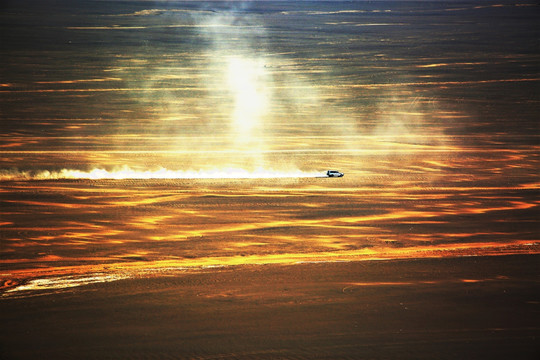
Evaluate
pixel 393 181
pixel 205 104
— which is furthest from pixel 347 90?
pixel 393 181

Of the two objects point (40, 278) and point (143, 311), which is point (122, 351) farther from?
point (40, 278)

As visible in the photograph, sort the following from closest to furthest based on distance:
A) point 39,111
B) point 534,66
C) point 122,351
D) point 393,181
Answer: point 122,351 < point 393,181 < point 39,111 < point 534,66

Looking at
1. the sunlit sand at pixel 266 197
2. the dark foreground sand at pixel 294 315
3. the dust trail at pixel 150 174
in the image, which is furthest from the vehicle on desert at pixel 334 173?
the dark foreground sand at pixel 294 315

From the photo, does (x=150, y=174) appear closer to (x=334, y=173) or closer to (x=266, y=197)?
(x=266, y=197)

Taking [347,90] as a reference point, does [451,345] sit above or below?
below

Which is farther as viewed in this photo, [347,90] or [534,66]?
[534,66]

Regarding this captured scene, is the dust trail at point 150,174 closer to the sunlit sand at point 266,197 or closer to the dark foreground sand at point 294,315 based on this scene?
the sunlit sand at point 266,197
